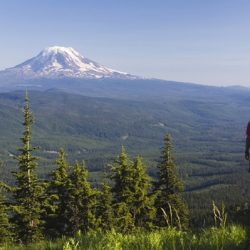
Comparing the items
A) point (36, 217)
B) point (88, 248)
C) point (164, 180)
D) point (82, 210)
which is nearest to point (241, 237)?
point (88, 248)

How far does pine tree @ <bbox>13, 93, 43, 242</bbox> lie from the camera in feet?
102

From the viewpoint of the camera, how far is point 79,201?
34.8m

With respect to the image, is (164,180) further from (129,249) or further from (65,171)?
(129,249)

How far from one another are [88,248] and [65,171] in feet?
100

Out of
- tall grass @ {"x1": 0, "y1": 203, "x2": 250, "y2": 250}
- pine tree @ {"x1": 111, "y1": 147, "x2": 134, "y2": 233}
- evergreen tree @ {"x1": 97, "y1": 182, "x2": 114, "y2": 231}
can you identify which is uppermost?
tall grass @ {"x1": 0, "y1": 203, "x2": 250, "y2": 250}

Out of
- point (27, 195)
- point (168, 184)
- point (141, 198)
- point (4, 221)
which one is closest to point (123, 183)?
point (141, 198)

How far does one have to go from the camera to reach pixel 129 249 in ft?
18.8

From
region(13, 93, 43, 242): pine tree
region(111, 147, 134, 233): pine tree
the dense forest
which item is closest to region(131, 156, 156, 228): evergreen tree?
the dense forest

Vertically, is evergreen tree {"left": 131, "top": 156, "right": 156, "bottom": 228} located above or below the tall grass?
below

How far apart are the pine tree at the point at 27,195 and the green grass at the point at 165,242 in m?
25.0

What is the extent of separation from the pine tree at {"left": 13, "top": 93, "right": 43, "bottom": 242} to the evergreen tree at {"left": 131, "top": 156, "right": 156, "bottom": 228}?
7.19 metres

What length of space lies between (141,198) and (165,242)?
96.8 feet

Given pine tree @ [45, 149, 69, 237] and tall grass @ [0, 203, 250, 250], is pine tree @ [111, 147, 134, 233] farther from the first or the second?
tall grass @ [0, 203, 250, 250]

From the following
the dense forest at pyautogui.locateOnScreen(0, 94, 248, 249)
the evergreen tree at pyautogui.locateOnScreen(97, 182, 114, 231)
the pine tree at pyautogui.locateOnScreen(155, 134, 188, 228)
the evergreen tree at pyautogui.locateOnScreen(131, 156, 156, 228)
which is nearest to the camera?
the dense forest at pyautogui.locateOnScreen(0, 94, 248, 249)
